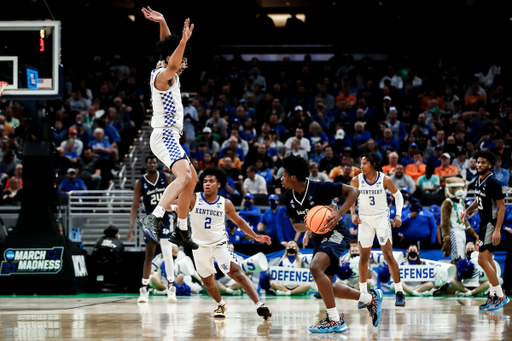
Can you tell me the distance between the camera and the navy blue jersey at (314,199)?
23.1 ft

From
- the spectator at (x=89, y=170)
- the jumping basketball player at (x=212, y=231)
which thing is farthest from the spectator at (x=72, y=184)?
the jumping basketball player at (x=212, y=231)

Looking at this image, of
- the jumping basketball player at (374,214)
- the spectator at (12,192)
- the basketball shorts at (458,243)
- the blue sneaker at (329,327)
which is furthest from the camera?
the spectator at (12,192)

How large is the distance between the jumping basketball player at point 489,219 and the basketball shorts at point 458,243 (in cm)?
345

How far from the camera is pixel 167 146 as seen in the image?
7.07 m

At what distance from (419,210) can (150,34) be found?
15450 mm

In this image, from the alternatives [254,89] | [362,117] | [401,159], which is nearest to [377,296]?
[401,159]

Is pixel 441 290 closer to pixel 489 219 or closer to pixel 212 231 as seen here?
pixel 489 219

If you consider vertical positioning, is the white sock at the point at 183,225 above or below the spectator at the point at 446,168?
below

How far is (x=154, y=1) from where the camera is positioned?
82.2 ft

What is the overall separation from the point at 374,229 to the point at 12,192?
9.56 m

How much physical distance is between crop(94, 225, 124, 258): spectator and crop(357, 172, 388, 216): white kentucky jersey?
5.64 metres

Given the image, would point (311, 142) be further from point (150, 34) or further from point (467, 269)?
point (150, 34)

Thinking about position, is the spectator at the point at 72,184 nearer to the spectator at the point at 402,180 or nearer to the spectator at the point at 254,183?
the spectator at the point at 254,183

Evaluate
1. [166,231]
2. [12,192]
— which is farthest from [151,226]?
[12,192]
